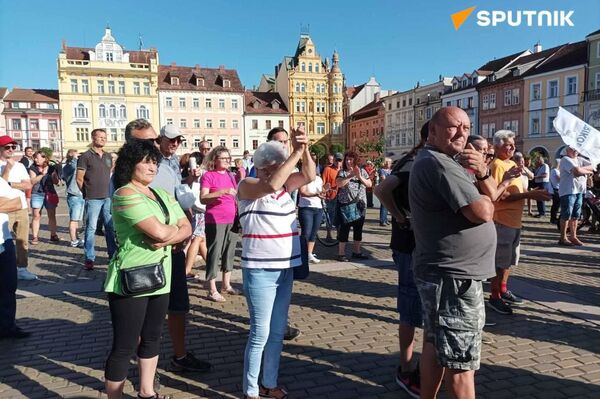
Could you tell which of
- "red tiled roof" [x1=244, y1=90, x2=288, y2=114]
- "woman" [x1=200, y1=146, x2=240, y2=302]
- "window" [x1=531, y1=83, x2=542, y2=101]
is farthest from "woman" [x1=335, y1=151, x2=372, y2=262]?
"red tiled roof" [x1=244, y1=90, x2=288, y2=114]

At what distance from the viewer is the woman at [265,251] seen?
2.90 metres

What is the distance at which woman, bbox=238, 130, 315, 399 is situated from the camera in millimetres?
2900

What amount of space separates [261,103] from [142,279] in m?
64.0

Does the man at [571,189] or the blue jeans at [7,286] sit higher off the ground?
the man at [571,189]

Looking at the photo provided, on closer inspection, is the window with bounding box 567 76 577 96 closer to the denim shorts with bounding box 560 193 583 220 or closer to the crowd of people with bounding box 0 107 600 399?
the denim shorts with bounding box 560 193 583 220

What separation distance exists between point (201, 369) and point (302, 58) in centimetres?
6856

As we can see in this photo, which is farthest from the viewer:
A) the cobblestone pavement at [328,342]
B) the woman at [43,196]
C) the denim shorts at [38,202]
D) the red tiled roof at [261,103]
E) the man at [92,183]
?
the red tiled roof at [261,103]

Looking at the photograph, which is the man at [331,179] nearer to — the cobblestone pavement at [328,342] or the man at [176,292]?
the cobblestone pavement at [328,342]

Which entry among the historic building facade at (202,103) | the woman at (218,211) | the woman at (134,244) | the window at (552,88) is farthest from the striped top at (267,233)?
the historic building facade at (202,103)

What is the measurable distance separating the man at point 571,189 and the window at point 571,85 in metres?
36.9

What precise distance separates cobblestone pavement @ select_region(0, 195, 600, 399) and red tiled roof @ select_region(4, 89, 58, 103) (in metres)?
79.7

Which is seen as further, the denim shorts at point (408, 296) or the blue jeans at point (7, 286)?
the blue jeans at point (7, 286)

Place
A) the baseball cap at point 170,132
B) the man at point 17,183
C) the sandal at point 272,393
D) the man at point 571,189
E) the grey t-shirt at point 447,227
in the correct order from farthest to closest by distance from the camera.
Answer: the man at point 571,189 < the man at point 17,183 < the baseball cap at point 170,132 < the sandal at point 272,393 < the grey t-shirt at point 447,227

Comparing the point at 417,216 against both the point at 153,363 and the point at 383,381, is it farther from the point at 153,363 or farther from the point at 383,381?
the point at 153,363
